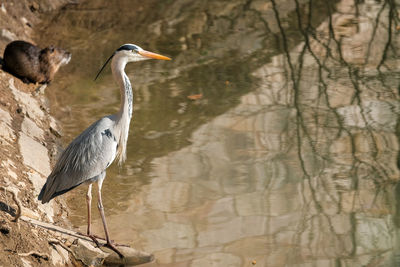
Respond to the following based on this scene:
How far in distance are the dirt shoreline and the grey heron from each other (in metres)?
0.21

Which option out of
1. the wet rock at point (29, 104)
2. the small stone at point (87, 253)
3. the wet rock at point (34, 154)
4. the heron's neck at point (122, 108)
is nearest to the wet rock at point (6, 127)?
the wet rock at point (34, 154)

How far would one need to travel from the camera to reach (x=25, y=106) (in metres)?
7.77

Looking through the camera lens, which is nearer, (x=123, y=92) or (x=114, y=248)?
(x=114, y=248)

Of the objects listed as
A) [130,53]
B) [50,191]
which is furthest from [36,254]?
[130,53]

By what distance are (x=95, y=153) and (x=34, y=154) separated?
4.65 feet

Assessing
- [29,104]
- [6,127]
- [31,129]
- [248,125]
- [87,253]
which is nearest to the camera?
[87,253]

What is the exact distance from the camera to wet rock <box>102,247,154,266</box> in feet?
17.5

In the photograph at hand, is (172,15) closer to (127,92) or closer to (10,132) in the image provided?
(10,132)

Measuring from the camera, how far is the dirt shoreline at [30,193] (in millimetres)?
4773

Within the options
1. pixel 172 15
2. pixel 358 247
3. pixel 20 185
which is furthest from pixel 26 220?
pixel 172 15

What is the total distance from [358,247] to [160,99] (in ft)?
12.6

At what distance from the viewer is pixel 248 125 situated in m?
7.84

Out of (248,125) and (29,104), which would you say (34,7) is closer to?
(29,104)

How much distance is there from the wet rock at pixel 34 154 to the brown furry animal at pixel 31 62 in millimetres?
1976
